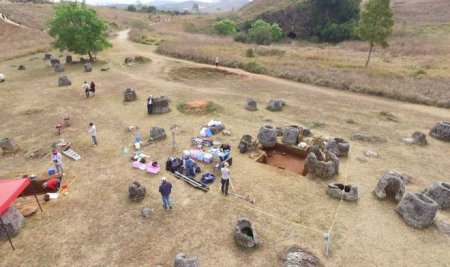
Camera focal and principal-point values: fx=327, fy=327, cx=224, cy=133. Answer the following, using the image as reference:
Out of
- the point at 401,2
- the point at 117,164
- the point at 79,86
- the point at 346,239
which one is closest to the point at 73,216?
the point at 117,164

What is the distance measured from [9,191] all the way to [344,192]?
13548mm

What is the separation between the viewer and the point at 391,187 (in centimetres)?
1501

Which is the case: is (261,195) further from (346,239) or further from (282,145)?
(282,145)

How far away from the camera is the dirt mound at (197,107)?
24.6m

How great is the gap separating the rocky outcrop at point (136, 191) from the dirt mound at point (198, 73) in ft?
69.2

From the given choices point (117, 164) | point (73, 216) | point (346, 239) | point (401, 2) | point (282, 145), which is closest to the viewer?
point (346, 239)

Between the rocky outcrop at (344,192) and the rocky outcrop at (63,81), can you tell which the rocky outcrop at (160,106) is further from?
the rocky outcrop at (344,192)

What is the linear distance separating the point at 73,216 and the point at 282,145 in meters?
11.9

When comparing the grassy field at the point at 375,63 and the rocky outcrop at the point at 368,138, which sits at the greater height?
the grassy field at the point at 375,63

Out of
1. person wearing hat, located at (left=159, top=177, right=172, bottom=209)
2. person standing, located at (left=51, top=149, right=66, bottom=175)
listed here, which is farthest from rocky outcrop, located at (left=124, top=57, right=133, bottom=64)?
person wearing hat, located at (left=159, top=177, right=172, bottom=209)

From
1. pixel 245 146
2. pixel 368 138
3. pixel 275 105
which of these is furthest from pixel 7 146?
pixel 368 138

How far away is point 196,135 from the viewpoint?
2066cm

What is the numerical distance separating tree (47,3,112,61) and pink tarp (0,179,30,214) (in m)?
29.0

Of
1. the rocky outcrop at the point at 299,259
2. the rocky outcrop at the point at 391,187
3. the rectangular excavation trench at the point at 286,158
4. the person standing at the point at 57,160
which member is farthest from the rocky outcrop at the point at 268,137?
the person standing at the point at 57,160
